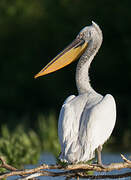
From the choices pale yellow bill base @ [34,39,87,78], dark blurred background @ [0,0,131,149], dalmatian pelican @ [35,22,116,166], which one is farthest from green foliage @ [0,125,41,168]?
dark blurred background @ [0,0,131,149]

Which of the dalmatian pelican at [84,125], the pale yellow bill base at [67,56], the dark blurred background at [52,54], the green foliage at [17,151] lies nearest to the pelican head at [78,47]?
the pale yellow bill base at [67,56]

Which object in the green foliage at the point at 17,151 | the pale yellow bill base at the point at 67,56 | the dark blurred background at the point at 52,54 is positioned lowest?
the green foliage at the point at 17,151

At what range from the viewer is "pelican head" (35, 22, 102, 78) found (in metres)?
8.55

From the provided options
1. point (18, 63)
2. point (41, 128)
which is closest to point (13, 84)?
point (18, 63)

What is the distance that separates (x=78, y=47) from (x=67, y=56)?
21 cm

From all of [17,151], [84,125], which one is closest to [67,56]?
[84,125]

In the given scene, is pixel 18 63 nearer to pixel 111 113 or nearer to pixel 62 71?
pixel 62 71

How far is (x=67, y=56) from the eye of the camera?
871 centimetres

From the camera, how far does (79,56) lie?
8773 millimetres

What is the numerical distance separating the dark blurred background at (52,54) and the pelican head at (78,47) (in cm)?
1010

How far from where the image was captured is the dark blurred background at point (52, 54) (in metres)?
21.5

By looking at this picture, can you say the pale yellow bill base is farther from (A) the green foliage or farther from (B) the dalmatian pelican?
(A) the green foliage

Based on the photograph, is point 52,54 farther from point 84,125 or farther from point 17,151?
point 84,125

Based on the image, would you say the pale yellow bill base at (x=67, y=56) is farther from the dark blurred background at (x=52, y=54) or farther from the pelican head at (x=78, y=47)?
the dark blurred background at (x=52, y=54)
